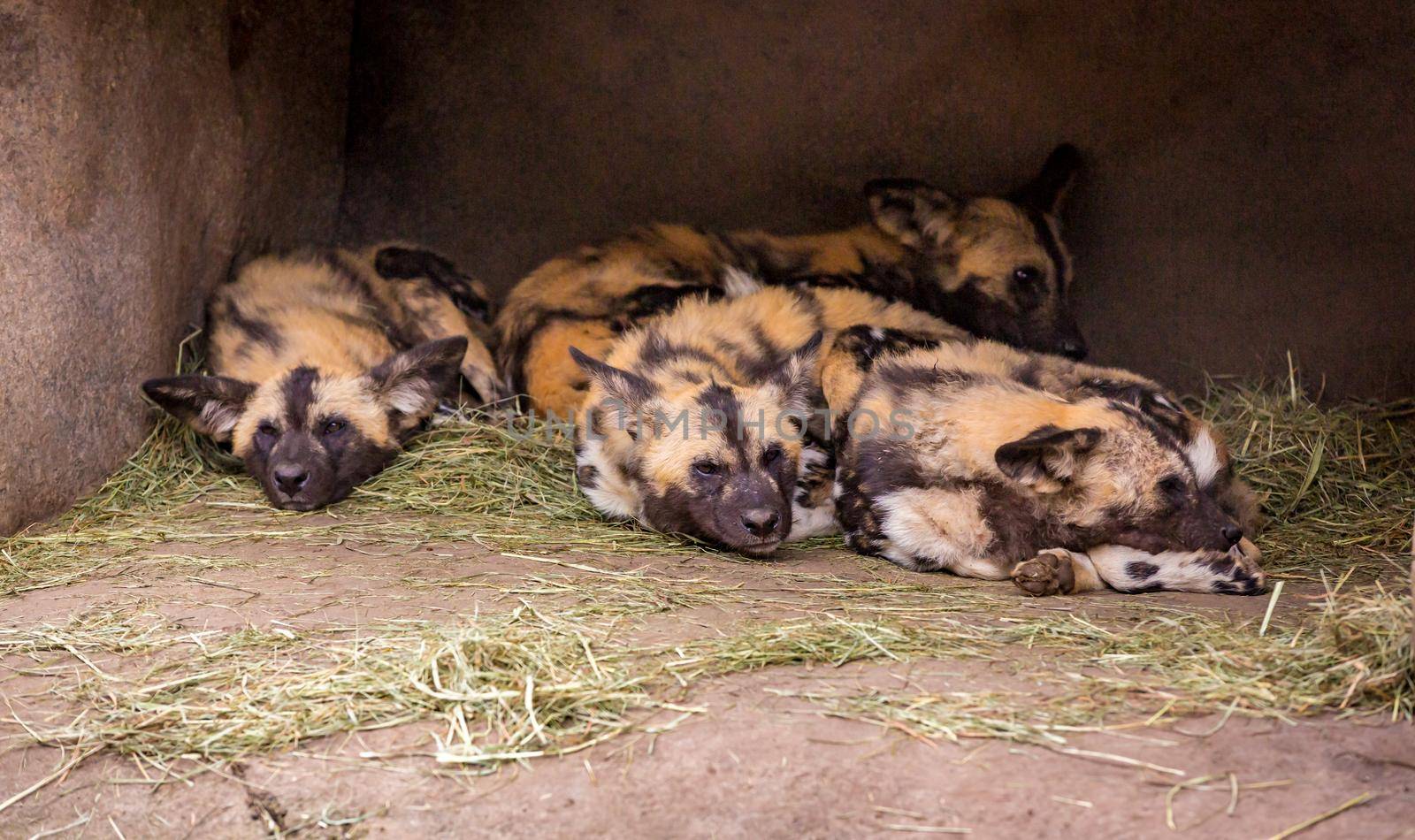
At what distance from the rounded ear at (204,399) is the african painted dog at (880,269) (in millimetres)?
943

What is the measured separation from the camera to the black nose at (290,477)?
3.76 metres

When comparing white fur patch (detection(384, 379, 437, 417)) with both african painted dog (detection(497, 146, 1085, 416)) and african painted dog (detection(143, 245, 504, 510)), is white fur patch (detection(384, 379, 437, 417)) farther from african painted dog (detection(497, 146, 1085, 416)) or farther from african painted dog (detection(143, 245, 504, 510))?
african painted dog (detection(497, 146, 1085, 416))

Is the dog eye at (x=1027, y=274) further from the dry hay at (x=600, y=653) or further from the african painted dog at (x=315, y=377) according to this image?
the african painted dog at (x=315, y=377)

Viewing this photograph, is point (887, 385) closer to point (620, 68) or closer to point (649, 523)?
point (649, 523)

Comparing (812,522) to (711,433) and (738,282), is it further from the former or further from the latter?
(738,282)

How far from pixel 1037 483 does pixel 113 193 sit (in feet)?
8.83

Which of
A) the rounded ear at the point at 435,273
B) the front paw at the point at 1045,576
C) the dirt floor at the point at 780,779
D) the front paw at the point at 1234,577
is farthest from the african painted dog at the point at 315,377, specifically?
the front paw at the point at 1234,577

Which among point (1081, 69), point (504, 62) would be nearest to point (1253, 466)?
point (1081, 69)

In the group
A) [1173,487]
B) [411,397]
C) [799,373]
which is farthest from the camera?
[411,397]

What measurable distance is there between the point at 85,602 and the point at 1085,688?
215 centimetres

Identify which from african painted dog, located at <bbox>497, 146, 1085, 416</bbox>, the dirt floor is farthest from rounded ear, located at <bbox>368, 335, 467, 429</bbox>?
the dirt floor

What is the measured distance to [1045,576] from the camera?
293cm

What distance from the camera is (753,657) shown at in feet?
7.93

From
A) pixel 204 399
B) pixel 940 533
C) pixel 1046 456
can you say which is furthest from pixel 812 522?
pixel 204 399
